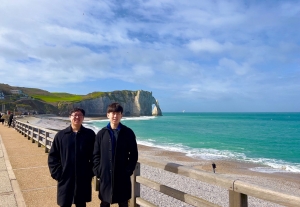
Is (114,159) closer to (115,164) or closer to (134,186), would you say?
(115,164)

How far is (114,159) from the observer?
3.20 metres

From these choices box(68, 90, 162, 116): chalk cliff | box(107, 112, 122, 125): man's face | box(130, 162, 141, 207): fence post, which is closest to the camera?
box(107, 112, 122, 125): man's face

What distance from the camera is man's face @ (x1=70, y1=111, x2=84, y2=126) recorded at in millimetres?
3508

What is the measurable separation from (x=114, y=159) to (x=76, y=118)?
2.76ft

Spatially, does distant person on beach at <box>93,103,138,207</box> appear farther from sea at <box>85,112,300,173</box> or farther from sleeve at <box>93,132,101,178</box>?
sea at <box>85,112,300,173</box>

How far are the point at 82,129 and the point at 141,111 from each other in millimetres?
143835

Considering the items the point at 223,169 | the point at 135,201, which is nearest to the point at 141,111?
the point at 223,169

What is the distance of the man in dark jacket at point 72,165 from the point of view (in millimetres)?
3393

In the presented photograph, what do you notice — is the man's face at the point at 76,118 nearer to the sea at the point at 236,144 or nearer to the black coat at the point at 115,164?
the black coat at the point at 115,164

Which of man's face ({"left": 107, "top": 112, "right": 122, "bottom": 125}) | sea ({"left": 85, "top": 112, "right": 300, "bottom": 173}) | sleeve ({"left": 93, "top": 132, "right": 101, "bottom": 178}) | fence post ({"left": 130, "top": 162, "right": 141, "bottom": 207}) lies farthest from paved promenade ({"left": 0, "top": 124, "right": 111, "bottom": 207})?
sea ({"left": 85, "top": 112, "right": 300, "bottom": 173})

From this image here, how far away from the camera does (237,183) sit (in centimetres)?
246

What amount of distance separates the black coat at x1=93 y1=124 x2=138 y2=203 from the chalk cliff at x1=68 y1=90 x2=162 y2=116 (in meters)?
118

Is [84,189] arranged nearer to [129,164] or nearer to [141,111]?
[129,164]

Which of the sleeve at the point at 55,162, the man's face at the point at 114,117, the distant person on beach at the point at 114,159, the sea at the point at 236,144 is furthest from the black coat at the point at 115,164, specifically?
the sea at the point at 236,144
